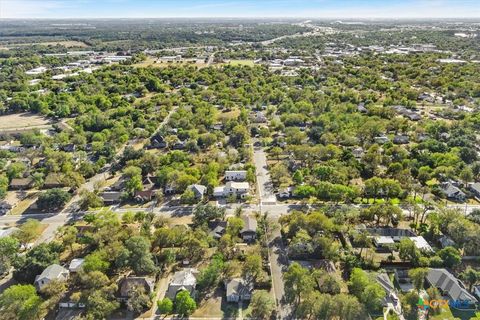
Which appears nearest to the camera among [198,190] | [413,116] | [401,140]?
[198,190]

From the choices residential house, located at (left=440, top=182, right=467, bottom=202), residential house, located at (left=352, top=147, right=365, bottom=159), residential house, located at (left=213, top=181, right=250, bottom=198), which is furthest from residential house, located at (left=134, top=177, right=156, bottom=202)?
residential house, located at (left=440, top=182, right=467, bottom=202)

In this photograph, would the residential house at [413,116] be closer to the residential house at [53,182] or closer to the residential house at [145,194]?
the residential house at [145,194]

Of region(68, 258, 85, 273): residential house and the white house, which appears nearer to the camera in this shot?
region(68, 258, 85, 273): residential house

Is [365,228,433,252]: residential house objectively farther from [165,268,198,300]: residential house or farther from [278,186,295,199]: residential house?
[165,268,198,300]: residential house

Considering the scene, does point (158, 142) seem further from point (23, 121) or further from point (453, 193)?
point (453, 193)

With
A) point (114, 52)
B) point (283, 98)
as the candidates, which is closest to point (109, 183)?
point (283, 98)

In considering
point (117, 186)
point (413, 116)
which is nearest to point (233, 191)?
point (117, 186)
